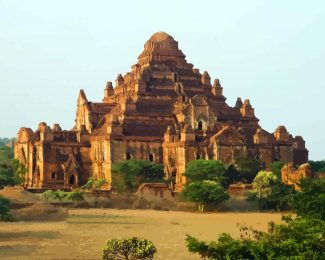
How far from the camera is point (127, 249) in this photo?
78.1 feet

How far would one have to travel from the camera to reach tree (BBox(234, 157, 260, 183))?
6931cm

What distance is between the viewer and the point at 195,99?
7731 cm

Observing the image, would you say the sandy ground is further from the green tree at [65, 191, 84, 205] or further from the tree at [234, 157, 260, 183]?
the tree at [234, 157, 260, 183]

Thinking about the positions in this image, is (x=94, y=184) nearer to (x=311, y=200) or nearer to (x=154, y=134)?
(x=154, y=134)

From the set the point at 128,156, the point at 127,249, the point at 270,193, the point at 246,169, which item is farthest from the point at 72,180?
the point at 127,249

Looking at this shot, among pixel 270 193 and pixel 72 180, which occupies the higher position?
pixel 72 180

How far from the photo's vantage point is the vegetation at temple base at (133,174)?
220ft

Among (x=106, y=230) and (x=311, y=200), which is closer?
(x=311, y=200)

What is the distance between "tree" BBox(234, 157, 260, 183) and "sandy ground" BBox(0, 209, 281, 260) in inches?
605

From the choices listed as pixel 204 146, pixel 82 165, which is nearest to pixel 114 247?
pixel 204 146

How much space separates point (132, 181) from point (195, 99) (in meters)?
14.2

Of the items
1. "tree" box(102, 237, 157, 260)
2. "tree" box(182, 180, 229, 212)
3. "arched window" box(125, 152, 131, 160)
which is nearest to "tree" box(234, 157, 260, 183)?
"arched window" box(125, 152, 131, 160)

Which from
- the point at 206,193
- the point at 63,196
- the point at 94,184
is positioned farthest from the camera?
the point at 94,184

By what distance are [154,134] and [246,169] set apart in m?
11.0
